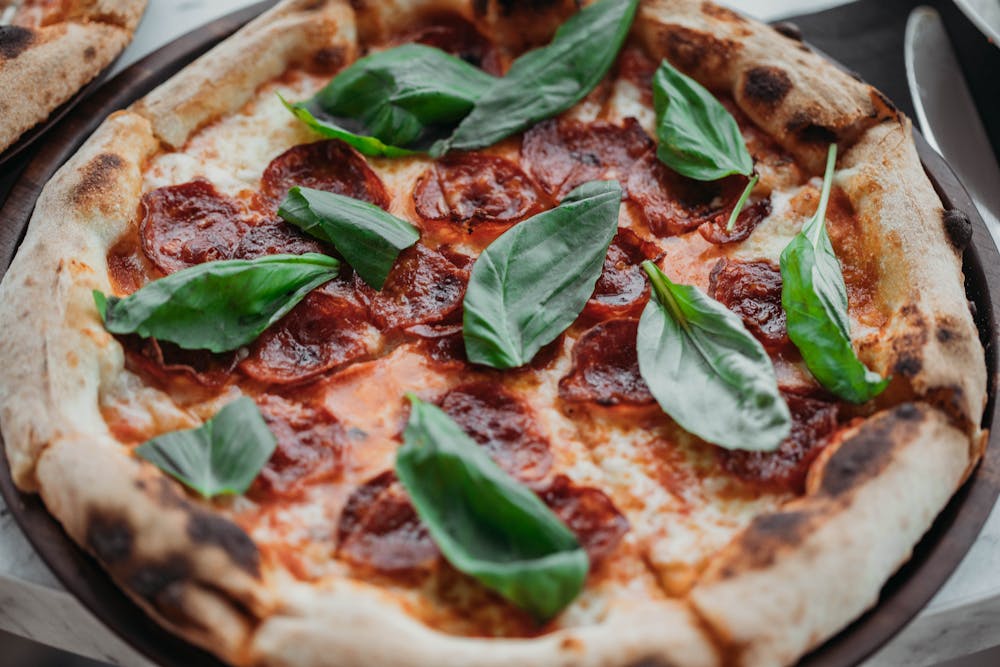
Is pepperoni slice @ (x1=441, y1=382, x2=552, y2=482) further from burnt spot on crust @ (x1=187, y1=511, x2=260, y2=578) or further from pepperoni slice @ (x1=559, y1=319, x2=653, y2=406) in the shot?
burnt spot on crust @ (x1=187, y1=511, x2=260, y2=578)

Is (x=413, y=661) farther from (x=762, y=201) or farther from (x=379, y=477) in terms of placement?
(x=762, y=201)

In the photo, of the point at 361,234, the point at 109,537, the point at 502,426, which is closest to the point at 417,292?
the point at 361,234

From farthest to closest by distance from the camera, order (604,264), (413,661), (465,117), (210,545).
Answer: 1. (465,117)
2. (604,264)
3. (210,545)
4. (413,661)

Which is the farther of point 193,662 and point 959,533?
point 959,533

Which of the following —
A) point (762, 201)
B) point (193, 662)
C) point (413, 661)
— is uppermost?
point (762, 201)

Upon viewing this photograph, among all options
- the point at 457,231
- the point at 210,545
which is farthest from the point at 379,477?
the point at 457,231

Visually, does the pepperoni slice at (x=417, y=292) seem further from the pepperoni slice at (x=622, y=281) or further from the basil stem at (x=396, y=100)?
the basil stem at (x=396, y=100)

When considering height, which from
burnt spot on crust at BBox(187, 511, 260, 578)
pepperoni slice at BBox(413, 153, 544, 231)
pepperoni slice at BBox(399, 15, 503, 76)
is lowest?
burnt spot on crust at BBox(187, 511, 260, 578)

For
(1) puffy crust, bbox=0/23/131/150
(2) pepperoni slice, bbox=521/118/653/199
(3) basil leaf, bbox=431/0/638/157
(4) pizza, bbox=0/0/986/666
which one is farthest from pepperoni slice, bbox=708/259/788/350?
(1) puffy crust, bbox=0/23/131/150
